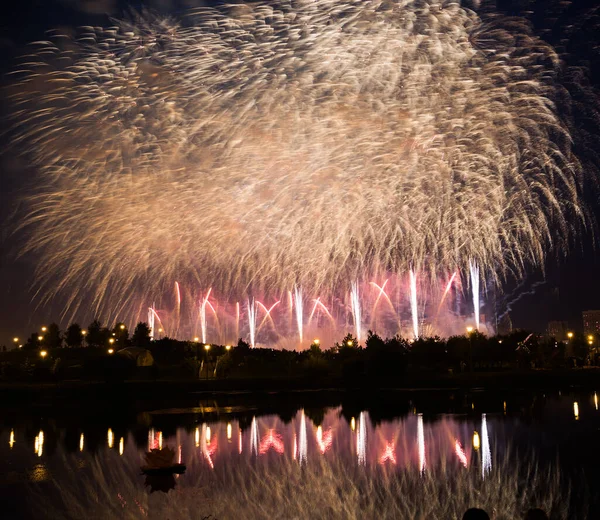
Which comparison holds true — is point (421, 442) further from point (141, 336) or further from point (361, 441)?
point (141, 336)

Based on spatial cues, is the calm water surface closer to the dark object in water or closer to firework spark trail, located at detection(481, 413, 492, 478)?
firework spark trail, located at detection(481, 413, 492, 478)

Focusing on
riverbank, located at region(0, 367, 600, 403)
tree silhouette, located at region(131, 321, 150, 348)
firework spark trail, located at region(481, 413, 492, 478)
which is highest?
tree silhouette, located at region(131, 321, 150, 348)

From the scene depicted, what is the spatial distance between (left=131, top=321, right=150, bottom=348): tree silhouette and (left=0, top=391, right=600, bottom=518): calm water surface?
45795mm

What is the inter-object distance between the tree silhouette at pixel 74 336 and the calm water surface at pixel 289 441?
6276 centimetres

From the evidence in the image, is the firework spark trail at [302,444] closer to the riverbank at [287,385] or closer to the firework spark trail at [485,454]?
the firework spark trail at [485,454]

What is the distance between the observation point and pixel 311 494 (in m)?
19.6

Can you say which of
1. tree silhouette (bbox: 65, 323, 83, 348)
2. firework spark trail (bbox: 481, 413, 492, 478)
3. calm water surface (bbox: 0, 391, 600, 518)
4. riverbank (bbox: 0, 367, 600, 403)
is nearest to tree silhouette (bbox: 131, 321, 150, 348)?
tree silhouette (bbox: 65, 323, 83, 348)

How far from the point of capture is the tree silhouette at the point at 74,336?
103275 mm

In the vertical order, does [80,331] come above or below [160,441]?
above

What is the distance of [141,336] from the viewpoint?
90.1 meters

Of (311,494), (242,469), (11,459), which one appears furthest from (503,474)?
(11,459)

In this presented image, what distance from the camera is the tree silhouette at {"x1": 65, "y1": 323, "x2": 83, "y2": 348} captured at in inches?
4066

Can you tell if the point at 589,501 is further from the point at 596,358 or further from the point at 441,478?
the point at 596,358

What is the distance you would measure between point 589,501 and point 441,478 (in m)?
4.62
